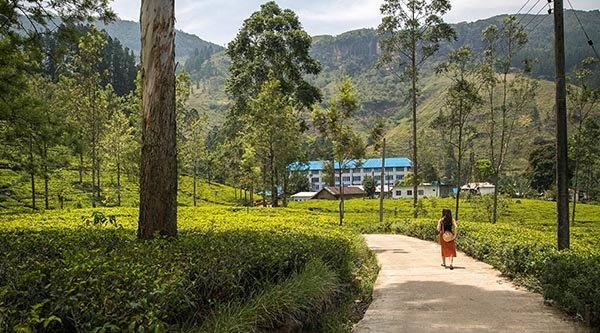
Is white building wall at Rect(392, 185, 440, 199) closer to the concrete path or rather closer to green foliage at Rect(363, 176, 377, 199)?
green foliage at Rect(363, 176, 377, 199)

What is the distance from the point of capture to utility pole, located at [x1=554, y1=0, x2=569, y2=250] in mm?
9312

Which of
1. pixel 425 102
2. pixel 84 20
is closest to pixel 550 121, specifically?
pixel 425 102

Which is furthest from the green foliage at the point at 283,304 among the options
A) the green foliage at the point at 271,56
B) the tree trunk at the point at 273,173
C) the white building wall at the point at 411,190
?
the white building wall at the point at 411,190

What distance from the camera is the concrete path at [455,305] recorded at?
6496 mm

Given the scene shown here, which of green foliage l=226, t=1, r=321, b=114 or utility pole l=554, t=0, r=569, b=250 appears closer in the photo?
utility pole l=554, t=0, r=569, b=250

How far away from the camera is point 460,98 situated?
102ft

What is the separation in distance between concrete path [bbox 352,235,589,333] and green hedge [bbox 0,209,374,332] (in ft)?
4.84

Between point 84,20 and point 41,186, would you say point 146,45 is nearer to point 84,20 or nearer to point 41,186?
point 84,20

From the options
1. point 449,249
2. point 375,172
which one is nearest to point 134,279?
point 449,249

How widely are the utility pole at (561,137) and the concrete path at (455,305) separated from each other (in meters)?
1.45

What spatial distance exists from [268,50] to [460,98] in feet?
45.2

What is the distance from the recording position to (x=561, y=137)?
9.38m

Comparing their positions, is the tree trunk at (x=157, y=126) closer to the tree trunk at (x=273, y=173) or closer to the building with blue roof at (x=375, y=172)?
the tree trunk at (x=273, y=173)

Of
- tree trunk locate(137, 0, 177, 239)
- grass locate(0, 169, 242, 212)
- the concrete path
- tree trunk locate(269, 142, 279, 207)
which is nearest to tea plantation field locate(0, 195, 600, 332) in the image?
the concrete path
